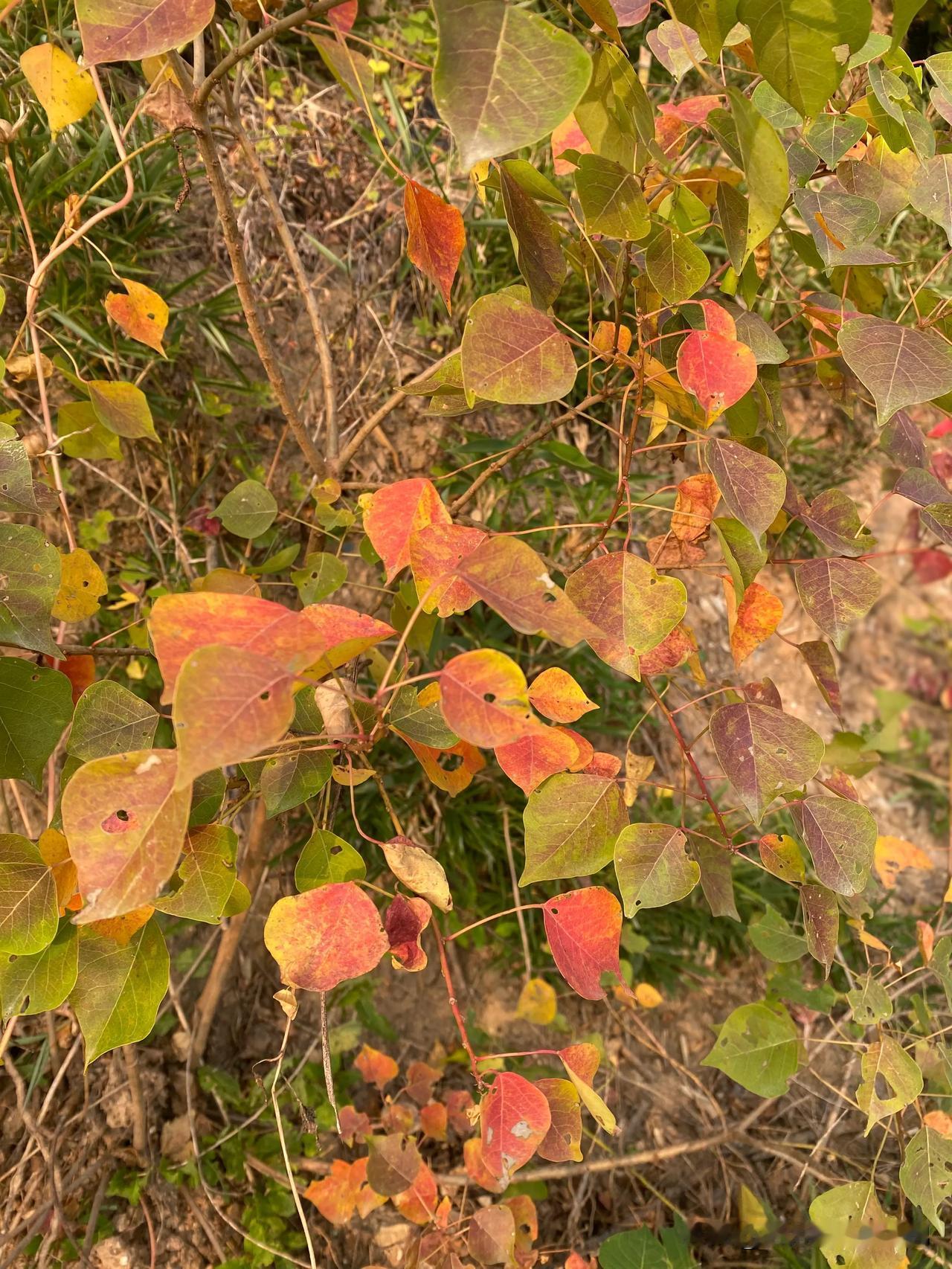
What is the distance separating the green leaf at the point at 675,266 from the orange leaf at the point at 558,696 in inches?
11.2

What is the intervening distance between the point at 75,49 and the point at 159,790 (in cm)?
140

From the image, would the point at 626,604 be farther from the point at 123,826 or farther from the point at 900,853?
the point at 900,853

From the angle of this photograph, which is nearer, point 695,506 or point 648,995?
point 695,506

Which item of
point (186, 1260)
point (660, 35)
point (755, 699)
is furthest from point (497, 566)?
point (186, 1260)

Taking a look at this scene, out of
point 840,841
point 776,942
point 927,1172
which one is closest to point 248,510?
point 840,841

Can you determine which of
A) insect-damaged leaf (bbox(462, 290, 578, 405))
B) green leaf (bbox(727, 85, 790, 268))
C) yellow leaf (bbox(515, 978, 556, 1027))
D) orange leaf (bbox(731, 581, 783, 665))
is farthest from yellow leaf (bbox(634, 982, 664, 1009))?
green leaf (bbox(727, 85, 790, 268))

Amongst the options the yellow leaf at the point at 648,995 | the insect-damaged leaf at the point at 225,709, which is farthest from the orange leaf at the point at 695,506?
the yellow leaf at the point at 648,995

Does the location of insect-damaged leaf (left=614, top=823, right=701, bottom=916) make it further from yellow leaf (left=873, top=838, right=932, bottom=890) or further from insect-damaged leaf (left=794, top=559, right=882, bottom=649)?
yellow leaf (left=873, top=838, right=932, bottom=890)

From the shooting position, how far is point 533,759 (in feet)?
2.03

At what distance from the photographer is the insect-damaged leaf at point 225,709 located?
0.36 m

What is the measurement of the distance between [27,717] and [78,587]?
24 cm

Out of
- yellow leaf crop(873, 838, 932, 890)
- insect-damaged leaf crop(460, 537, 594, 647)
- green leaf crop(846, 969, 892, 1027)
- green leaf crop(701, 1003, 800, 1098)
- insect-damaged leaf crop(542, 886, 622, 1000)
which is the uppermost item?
insect-damaged leaf crop(460, 537, 594, 647)

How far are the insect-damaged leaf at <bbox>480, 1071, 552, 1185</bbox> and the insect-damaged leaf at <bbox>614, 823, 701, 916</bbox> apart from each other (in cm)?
16

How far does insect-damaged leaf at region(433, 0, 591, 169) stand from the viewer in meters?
0.36
